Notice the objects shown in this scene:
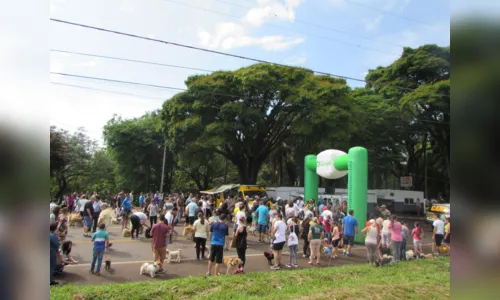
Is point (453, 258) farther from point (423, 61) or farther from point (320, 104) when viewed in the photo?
point (423, 61)

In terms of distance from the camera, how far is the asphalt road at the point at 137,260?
8.66 m

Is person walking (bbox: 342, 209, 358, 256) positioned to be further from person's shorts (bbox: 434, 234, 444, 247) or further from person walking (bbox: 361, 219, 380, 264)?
person's shorts (bbox: 434, 234, 444, 247)

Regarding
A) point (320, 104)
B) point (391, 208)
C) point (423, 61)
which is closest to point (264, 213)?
point (320, 104)

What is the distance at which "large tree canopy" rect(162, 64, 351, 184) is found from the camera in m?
27.3

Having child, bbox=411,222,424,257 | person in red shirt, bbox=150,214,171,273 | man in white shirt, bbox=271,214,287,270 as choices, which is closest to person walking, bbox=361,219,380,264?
child, bbox=411,222,424,257

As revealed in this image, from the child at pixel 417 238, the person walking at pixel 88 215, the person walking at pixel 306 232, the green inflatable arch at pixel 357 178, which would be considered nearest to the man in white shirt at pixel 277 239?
the person walking at pixel 306 232

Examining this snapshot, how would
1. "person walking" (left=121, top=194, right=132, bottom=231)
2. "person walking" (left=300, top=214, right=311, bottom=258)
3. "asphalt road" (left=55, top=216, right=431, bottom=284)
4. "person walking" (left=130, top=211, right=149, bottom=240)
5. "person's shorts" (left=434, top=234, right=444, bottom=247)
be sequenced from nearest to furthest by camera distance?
"asphalt road" (left=55, top=216, right=431, bottom=284), "person walking" (left=300, top=214, right=311, bottom=258), "person's shorts" (left=434, top=234, right=444, bottom=247), "person walking" (left=130, top=211, right=149, bottom=240), "person walking" (left=121, top=194, right=132, bottom=231)

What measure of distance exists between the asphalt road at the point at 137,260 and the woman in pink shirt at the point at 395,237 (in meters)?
1.05

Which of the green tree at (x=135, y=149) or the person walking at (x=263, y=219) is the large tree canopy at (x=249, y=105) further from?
the person walking at (x=263, y=219)

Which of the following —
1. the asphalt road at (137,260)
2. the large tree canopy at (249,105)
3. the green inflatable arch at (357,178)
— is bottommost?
the asphalt road at (137,260)

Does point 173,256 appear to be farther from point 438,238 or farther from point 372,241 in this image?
point 438,238

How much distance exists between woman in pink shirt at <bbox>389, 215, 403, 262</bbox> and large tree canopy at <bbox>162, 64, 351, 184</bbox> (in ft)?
53.2

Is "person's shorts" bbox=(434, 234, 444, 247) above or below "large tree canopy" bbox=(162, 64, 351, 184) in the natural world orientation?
below

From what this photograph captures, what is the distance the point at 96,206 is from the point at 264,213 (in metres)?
7.06
